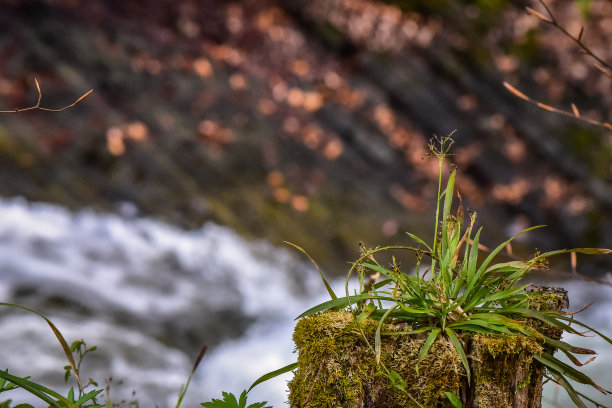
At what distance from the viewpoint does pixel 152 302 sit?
4418mm

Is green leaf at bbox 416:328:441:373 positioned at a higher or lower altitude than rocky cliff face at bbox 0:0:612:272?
lower

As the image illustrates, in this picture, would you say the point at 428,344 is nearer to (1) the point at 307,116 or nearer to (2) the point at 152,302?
(2) the point at 152,302

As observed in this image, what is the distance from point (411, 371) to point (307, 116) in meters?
5.62

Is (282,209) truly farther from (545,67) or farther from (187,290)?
(545,67)

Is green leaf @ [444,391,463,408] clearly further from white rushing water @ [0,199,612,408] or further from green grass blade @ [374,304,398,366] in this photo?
white rushing water @ [0,199,612,408]

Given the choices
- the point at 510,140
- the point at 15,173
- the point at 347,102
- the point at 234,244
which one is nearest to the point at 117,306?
the point at 234,244

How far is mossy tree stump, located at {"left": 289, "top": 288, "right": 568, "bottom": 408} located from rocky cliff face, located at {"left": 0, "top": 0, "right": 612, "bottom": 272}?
3760mm

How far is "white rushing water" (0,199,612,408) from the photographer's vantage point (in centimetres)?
374

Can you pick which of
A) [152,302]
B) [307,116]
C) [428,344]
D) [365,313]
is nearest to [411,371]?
[428,344]

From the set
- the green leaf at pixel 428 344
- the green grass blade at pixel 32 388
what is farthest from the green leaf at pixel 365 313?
the green grass blade at pixel 32 388

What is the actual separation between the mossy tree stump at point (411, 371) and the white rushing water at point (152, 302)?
73.2 inches

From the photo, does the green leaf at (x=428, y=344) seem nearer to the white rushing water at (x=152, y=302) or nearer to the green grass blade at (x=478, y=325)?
the green grass blade at (x=478, y=325)

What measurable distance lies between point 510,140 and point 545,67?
1.26m

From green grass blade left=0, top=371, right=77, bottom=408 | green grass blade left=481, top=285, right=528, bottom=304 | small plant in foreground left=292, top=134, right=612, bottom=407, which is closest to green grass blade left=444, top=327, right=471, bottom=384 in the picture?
small plant in foreground left=292, top=134, right=612, bottom=407
